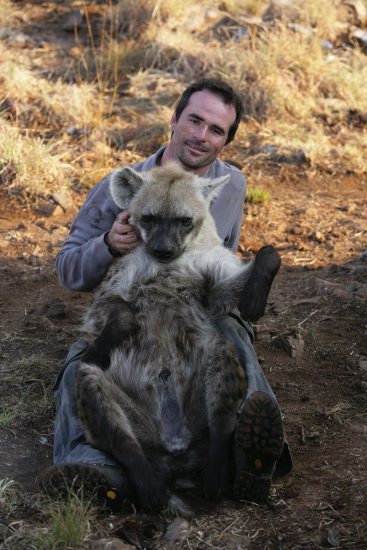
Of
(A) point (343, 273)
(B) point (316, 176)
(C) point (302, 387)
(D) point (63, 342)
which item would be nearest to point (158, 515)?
(C) point (302, 387)

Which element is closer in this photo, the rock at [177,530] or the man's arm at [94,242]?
the rock at [177,530]

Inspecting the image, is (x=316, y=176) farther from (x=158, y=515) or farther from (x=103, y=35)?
(x=158, y=515)

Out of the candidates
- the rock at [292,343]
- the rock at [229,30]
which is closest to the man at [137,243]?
the rock at [292,343]

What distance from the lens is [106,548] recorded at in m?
2.52

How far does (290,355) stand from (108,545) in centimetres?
199

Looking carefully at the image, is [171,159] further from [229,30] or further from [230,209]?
[229,30]

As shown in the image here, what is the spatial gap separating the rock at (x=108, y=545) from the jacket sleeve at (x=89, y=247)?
144 centimetres

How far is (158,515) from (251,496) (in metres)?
0.36

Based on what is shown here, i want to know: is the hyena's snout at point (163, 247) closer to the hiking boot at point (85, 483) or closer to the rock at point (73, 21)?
the hiking boot at point (85, 483)

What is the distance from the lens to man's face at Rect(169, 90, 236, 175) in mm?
4133

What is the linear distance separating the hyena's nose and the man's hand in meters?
0.18

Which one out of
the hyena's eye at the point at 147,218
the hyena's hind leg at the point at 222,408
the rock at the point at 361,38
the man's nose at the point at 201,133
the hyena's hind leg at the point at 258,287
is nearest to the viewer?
the hyena's hind leg at the point at 222,408

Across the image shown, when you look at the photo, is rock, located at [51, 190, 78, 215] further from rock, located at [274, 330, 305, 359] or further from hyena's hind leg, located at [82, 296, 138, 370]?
hyena's hind leg, located at [82, 296, 138, 370]

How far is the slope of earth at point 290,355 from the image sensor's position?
9.02 feet
